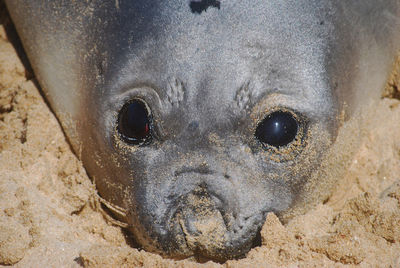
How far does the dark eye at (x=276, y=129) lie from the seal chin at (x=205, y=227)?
339mm

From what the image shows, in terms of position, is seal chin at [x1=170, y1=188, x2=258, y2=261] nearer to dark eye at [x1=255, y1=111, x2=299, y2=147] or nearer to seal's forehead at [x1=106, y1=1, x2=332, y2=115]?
dark eye at [x1=255, y1=111, x2=299, y2=147]

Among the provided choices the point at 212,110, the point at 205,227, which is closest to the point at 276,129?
the point at 212,110

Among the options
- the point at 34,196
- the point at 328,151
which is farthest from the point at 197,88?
the point at 34,196

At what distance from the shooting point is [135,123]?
7.33 ft

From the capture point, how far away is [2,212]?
2.20m

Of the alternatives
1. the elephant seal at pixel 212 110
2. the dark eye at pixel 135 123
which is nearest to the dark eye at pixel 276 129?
the elephant seal at pixel 212 110

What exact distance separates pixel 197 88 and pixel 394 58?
135 cm

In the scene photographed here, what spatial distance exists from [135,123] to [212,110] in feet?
1.12

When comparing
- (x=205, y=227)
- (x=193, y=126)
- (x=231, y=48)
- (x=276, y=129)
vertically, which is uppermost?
(x=231, y=48)

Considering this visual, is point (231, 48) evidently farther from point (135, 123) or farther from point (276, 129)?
point (135, 123)

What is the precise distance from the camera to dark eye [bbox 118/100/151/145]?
2.22 metres

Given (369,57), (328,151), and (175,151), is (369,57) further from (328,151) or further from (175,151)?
(175,151)

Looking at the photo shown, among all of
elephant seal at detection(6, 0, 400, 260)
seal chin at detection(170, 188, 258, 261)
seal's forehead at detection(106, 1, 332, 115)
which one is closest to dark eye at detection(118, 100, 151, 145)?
elephant seal at detection(6, 0, 400, 260)

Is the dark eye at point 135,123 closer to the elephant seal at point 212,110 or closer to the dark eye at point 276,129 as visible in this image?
the elephant seal at point 212,110
